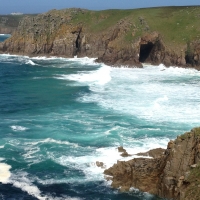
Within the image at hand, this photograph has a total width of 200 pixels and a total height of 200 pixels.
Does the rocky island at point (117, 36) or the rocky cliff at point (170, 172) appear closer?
the rocky cliff at point (170, 172)

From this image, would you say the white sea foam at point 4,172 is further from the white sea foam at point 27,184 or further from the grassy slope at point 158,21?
the grassy slope at point 158,21

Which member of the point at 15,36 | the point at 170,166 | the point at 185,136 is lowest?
the point at 170,166

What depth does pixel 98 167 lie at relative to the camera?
3466 cm

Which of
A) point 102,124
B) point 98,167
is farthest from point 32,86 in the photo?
point 98,167

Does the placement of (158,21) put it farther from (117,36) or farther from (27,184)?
(27,184)

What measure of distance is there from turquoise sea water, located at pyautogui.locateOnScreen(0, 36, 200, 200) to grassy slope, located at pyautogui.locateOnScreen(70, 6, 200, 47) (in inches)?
638

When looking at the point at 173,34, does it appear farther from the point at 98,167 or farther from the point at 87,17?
the point at 98,167

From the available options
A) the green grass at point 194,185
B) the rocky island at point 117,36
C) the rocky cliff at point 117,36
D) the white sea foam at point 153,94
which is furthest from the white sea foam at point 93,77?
the green grass at point 194,185

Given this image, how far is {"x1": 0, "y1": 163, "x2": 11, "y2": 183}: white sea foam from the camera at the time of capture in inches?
1289

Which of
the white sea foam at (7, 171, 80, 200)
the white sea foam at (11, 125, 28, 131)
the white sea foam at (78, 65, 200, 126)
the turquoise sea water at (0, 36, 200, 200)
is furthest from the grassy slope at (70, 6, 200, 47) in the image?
the white sea foam at (7, 171, 80, 200)

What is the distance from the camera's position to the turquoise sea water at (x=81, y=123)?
3216 centimetres

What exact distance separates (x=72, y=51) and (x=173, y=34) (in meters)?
29.8

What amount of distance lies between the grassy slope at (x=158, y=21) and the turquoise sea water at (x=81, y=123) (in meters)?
16.2

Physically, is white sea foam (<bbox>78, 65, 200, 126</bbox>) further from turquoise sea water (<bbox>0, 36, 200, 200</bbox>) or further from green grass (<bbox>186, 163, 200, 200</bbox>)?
green grass (<bbox>186, 163, 200, 200</bbox>)
